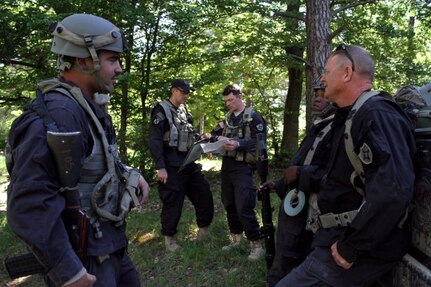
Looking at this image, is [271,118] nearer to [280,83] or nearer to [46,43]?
[280,83]

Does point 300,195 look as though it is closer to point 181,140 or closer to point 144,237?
point 181,140

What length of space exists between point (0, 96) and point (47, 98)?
8933mm

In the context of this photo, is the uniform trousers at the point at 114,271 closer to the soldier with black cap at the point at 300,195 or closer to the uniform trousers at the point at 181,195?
the soldier with black cap at the point at 300,195

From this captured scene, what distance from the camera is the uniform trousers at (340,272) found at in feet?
8.17

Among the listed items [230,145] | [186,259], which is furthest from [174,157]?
[186,259]

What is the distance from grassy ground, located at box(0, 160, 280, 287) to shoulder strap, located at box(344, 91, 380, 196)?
261 cm

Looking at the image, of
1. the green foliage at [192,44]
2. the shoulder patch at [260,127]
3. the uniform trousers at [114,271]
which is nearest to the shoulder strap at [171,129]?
the shoulder patch at [260,127]

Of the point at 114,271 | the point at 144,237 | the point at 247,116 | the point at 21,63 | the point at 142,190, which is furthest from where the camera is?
the point at 21,63

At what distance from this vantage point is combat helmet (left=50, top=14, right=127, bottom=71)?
2.40 metres

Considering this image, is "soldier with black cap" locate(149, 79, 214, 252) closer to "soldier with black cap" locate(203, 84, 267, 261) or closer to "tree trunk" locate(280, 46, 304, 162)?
"soldier with black cap" locate(203, 84, 267, 261)

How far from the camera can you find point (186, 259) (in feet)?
17.9

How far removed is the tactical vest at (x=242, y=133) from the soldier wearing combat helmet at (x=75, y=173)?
269cm

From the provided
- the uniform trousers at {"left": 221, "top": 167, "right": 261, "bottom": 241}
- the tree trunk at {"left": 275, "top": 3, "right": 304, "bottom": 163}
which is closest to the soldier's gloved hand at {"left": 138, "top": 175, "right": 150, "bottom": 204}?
the uniform trousers at {"left": 221, "top": 167, "right": 261, "bottom": 241}

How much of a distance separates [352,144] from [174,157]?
3630 mm
